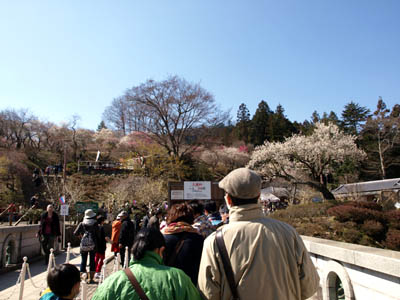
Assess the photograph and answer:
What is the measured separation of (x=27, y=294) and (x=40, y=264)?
153 inches

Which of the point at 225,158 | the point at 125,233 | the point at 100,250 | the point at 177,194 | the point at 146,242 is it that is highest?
the point at 225,158

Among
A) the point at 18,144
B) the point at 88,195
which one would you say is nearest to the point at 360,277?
the point at 88,195

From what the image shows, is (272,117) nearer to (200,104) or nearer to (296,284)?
(200,104)

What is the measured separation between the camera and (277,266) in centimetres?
191

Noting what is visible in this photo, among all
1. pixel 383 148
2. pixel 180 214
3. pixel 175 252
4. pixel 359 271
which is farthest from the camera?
pixel 383 148

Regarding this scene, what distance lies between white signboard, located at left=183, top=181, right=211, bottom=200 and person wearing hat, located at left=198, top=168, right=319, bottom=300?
55.5ft

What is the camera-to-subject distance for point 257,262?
1881 millimetres

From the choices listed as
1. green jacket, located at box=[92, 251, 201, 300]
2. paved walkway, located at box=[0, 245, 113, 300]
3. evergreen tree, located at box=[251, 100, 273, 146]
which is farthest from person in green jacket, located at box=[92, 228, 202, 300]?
evergreen tree, located at box=[251, 100, 273, 146]

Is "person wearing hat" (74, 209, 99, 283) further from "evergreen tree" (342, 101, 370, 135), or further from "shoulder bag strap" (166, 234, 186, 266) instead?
"evergreen tree" (342, 101, 370, 135)

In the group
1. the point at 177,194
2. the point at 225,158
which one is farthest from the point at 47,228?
the point at 225,158

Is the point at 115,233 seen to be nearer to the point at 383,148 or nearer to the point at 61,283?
the point at 61,283

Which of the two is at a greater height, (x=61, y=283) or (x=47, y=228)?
(x=61, y=283)

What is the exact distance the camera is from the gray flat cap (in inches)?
82.6

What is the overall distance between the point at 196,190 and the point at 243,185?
56.3ft
